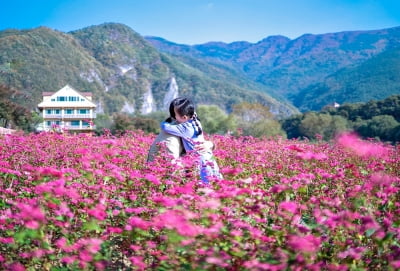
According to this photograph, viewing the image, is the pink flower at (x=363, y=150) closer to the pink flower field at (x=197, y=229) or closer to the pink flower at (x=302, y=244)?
the pink flower field at (x=197, y=229)

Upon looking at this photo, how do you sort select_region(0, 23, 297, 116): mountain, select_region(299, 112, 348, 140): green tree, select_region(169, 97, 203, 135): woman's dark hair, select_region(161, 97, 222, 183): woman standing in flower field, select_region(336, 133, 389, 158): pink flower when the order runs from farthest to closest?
select_region(0, 23, 297, 116): mountain → select_region(299, 112, 348, 140): green tree → select_region(336, 133, 389, 158): pink flower → select_region(169, 97, 203, 135): woman's dark hair → select_region(161, 97, 222, 183): woman standing in flower field

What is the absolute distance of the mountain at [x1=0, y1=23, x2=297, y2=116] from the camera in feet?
316

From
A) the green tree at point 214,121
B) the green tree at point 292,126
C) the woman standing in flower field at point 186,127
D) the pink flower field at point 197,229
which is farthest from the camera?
the green tree at point 292,126

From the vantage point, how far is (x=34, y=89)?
87.7 m

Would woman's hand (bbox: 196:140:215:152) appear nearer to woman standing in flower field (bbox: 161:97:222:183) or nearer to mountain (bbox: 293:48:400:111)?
woman standing in flower field (bbox: 161:97:222:183)

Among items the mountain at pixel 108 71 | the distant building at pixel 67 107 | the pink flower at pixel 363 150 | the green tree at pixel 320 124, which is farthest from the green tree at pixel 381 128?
the mountain at pixel 108 71

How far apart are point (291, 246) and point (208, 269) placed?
1.31 feet

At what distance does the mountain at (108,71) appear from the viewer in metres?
96.3

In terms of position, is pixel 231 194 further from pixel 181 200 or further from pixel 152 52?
pixel 152 52

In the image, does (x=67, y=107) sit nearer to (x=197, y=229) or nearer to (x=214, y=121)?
(x=214, y=121)

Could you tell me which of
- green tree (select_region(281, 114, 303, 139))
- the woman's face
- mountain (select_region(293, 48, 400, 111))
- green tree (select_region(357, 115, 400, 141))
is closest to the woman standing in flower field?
the woman's face

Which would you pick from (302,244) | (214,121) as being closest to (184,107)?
(302,244)

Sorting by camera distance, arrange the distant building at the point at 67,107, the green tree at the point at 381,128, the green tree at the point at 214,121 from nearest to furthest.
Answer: the green tree at the point at 381,128, the green tree at the point at 214,121, the distant building at the point at 67,107

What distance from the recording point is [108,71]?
142 metres
